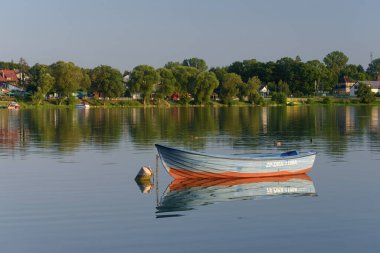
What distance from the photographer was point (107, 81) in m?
190

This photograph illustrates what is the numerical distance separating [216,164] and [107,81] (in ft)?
520

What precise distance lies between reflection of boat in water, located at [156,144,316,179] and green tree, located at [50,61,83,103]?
485ft

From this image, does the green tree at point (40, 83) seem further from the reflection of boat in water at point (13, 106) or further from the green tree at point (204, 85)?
the green tree at point (204, 85)

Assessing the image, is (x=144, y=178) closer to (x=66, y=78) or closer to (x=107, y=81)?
(x=66, y=78)

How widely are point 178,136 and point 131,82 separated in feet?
414

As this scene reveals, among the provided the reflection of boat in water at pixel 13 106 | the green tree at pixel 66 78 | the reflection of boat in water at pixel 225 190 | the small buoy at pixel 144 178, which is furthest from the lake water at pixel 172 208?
the green tree at pixel 66 78

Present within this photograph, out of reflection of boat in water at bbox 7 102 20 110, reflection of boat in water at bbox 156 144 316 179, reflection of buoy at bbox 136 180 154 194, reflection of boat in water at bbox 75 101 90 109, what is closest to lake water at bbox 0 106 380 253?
reflection of buoy at bbox 136 180 154 194

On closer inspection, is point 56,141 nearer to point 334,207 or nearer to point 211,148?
point 211,148

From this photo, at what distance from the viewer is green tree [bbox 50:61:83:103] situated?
587 ft

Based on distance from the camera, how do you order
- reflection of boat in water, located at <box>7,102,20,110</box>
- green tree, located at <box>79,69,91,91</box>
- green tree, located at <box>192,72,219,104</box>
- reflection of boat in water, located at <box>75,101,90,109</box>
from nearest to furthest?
reflection of boat in water, located at <box>7,102,20,110</box>, reflection of boat in water, located at <box>75,101,90,109</box>, green tree, located at <box>79,69,91,91</box>, green tree, located at <box>192,72,219,104</box>

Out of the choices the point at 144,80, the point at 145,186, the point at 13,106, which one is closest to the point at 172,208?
the point at 145,186

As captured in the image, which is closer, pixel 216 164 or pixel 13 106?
pixel 216 164

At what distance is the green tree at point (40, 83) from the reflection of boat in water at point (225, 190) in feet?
475

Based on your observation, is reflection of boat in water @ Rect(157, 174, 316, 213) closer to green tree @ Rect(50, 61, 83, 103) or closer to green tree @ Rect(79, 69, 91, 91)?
green tree @ Rect(50, 61, 83, 103)
